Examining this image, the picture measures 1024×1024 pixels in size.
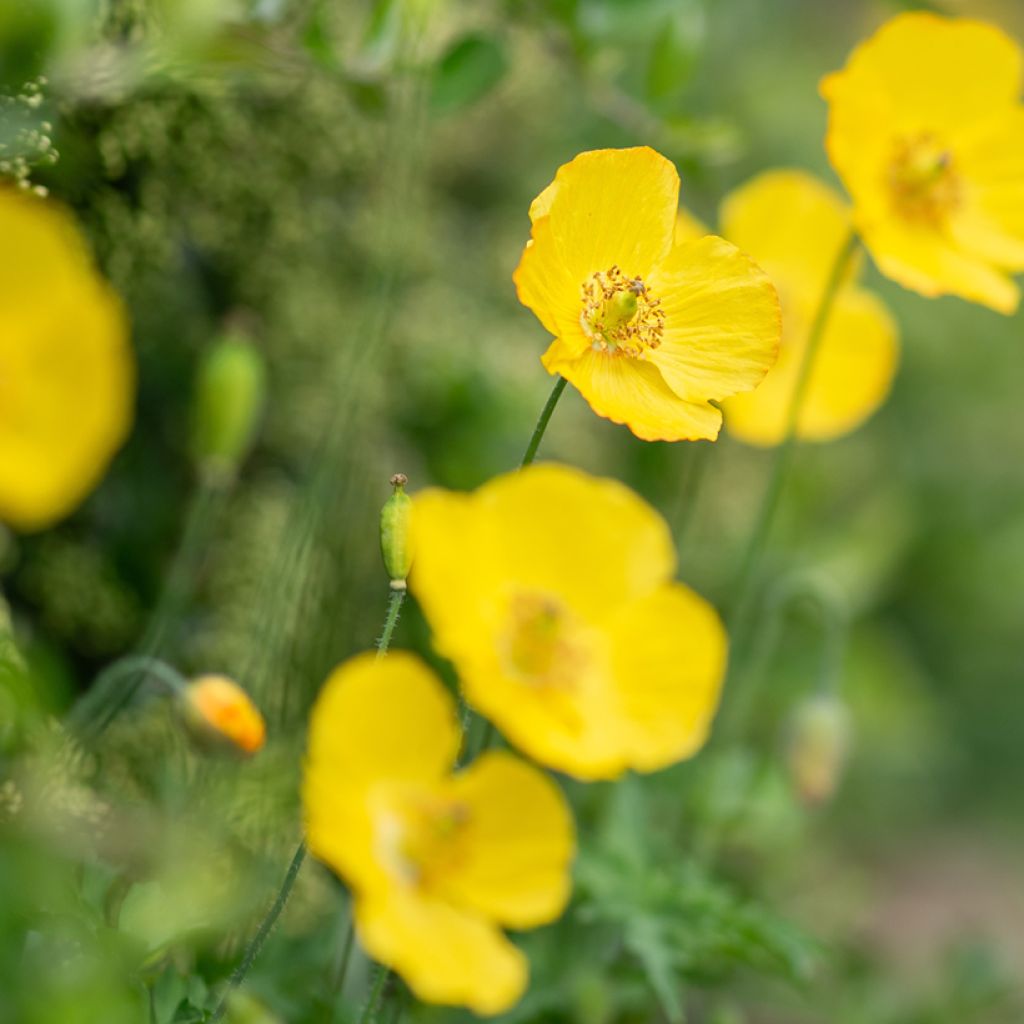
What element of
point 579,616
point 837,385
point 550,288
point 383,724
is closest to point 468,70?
point 837,385

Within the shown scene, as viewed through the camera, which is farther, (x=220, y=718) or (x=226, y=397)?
(x=226, y=397)

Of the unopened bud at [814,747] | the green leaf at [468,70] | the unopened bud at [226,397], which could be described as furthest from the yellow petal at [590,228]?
the unopened bud at [814,747]

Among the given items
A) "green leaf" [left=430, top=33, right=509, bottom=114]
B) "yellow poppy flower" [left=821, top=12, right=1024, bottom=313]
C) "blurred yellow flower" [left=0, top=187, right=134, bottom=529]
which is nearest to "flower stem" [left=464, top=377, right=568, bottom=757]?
"blurred yellow flower" [left=0, top=187, right=134, bottom=529]

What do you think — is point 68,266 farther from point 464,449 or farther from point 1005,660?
point 1005,660

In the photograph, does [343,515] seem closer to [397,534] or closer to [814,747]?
[814,747]

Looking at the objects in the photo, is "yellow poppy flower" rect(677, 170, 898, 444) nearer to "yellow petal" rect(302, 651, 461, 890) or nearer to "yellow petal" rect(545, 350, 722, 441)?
"yellow petal" rect(545, 350, 722, 441)

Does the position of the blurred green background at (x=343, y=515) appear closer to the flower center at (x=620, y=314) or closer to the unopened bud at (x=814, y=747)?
the unopened bud at (x=814, y=747)

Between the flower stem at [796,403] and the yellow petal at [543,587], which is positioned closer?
the yellow petal at [543,587]
